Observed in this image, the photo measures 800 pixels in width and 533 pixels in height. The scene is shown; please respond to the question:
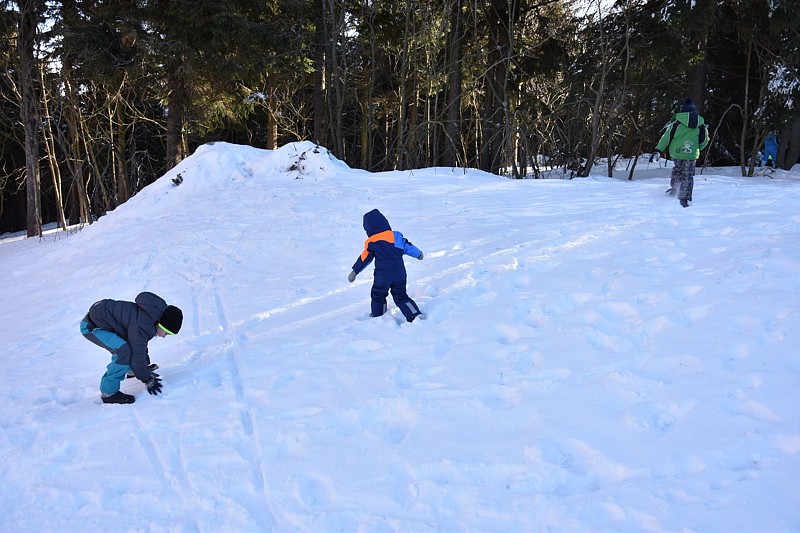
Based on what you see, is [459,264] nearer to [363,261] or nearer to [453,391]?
[363,261]

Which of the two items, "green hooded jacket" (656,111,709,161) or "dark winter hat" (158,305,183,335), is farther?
"green hooded jacket" (656,111,709,161)

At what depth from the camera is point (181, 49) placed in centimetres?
1295

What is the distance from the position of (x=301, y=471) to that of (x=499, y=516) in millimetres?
1198

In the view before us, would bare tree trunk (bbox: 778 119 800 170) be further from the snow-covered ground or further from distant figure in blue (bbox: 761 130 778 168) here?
the snow-covered ground

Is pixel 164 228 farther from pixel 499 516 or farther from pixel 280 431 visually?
pixel 499 516

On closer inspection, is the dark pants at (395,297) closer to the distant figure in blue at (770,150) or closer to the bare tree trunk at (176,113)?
the bare tree trunk at (176,113)

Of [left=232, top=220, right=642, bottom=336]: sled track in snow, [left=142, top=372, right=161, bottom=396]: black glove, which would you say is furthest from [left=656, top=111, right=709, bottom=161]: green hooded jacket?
[left=142, top=372, right=161, bottom=396]: black glove

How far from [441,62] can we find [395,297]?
14178mm

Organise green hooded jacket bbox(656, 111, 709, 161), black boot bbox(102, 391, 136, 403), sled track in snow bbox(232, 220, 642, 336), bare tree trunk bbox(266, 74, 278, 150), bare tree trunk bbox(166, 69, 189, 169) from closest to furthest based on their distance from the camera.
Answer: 1. black boot bbox(102, 391, 136, 403)
2. sled track in snow bbox(232, 220, 642, 336)
3. green hooded jacket bbox(656, 111, 709, 161)
4. bare tree trunk bbox(166, 69, 189, 169)
5. bare tree trunk bbox(266, 74, 278, 150)

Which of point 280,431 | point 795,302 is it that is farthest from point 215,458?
point 795,302

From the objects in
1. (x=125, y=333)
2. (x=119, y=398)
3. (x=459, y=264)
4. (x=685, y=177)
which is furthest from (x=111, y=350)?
(x=685, y=177)

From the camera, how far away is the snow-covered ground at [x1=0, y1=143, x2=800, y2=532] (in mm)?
2914

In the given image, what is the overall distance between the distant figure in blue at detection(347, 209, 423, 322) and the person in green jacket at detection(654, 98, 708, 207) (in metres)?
5.25

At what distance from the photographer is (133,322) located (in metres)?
4.43
